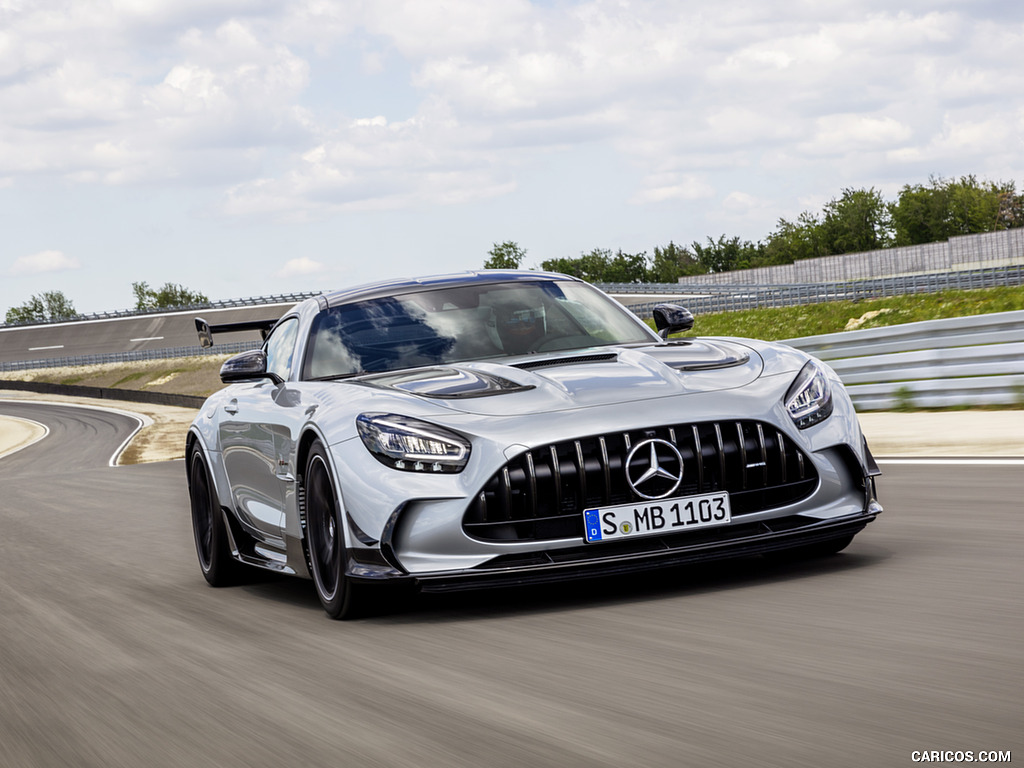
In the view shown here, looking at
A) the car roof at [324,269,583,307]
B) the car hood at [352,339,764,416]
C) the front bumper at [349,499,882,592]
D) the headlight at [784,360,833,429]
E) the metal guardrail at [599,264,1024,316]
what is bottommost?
the metal guardrail at [599,264,1024,316]

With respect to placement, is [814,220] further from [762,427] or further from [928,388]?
[762,427]

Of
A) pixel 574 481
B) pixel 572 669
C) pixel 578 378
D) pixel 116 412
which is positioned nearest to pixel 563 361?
pixel 578 378

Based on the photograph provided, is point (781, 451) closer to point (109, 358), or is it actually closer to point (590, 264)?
point (109, 358)

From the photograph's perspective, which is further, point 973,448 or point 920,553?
point 973,448

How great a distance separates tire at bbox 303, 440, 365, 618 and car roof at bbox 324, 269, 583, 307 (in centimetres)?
128

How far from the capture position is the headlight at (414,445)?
4914 mm

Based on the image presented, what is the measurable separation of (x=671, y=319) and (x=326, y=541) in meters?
2.13

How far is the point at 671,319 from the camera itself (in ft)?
21.7

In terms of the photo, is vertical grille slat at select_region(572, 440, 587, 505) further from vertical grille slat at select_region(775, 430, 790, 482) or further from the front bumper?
vertical grille slat at select_region(775, 430, 790, 482)

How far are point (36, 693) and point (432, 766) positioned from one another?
205 cm

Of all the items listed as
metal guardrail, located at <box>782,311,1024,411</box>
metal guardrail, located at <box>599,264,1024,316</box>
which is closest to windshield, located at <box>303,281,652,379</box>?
metal guardrail, located at <box>782,311,1024,411</box>

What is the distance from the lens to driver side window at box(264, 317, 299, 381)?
6.62m

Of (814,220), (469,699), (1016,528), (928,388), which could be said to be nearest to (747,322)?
(928,388)

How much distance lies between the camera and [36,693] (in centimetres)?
458
